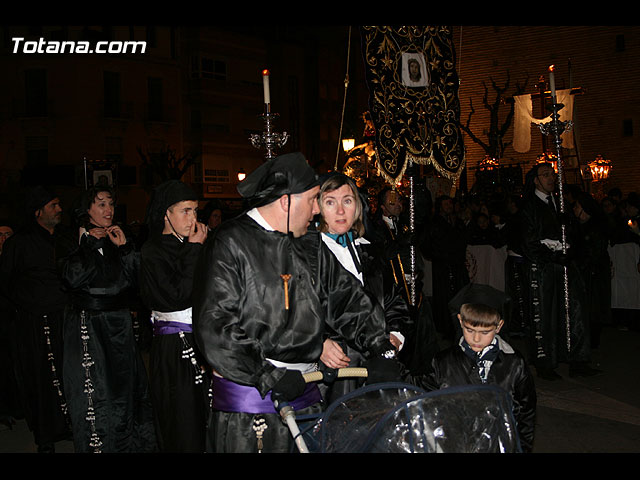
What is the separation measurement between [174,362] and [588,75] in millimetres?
24414

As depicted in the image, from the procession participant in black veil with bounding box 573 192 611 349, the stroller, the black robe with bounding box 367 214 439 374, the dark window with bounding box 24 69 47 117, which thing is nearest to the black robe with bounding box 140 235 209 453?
the black robe with bounding box 367 214 439 374

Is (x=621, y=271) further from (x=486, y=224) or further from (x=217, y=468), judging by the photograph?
(x=217, y=468)

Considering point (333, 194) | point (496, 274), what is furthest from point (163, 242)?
point (496, 274)

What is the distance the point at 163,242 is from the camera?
473 centimetres

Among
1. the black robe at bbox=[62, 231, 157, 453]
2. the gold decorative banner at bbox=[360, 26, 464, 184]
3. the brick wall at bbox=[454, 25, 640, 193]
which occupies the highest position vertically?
the brick wall at bbox=[454, 25, 640, 193]

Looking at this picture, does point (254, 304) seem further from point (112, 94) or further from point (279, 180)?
point (112, 94)

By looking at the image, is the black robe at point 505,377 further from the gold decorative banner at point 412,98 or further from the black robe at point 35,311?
the black robe at point 35,311

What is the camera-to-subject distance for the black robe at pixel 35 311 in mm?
6077

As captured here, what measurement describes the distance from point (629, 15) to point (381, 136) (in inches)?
130

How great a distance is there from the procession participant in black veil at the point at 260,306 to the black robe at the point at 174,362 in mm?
1523

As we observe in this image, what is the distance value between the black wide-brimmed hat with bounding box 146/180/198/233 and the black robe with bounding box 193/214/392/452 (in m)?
1.68

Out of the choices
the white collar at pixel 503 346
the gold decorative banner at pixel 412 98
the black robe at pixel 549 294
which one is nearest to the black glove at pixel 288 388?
the white collar at pixel 503 346

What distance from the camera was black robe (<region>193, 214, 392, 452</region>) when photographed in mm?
2857

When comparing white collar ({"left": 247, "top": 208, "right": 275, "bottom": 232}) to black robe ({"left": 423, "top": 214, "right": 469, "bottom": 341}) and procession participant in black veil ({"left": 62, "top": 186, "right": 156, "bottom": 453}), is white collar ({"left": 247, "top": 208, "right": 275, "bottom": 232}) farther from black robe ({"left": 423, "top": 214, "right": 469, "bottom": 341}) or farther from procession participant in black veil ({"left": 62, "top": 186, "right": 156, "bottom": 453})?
black robe ({"left": 423, "top": 214, "right": 469, "bottom": 341})
